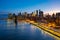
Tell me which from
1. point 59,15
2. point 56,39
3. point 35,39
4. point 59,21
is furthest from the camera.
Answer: point 59,15

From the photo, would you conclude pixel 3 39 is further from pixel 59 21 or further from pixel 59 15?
pixel 59 15

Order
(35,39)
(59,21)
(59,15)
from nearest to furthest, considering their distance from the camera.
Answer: (35,39) → (59,21) → (59,15)

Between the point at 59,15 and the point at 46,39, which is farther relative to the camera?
the point at 59,15

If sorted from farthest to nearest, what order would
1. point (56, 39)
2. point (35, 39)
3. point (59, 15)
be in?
1. point (59, 15)
2. point (35, 39)
3. point (56, 39)

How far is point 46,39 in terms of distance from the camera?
10914 mm

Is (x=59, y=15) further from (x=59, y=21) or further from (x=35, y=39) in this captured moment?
(x=35, y=39)

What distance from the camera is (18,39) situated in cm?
1151

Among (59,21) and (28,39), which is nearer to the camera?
(28,39)

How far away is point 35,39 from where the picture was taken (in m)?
11.2

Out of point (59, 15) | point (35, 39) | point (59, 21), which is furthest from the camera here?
point (59, 15)

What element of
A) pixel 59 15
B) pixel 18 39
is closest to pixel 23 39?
pixel 18 39

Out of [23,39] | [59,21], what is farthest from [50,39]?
[59,21]

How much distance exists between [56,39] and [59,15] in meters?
14.2

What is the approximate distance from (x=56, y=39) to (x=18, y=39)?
2.72 metres
